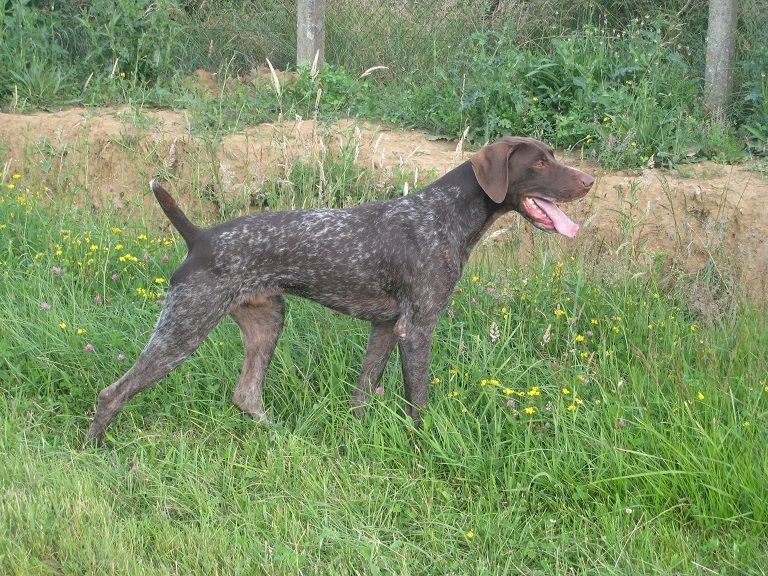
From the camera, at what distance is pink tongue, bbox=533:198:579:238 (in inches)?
204

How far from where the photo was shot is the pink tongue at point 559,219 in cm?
518

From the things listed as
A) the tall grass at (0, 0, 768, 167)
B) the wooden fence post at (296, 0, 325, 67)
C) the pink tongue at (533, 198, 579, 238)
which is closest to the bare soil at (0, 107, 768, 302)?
the tall grass at (0, 0, 768, 167)

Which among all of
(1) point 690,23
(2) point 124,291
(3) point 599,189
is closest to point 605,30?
(1) point 690,23

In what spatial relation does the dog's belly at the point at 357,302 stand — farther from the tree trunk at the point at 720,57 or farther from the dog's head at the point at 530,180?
the tree trunk at the point at 720,57

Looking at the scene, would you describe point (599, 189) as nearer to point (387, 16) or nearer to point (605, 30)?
point (605, 30)

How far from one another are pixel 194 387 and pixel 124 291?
1.09 m

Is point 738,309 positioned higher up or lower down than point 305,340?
higher up

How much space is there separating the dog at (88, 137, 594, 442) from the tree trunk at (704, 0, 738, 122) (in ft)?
12.0

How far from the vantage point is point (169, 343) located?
509 centimetres

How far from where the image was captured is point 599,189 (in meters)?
7.87

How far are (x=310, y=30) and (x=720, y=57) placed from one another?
354 cm

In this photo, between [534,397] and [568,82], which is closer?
[534,397]

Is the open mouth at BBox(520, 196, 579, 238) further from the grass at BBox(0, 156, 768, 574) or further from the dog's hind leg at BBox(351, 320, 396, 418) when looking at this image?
the dog's hind leg at BBox(351, 320, 396, 418)

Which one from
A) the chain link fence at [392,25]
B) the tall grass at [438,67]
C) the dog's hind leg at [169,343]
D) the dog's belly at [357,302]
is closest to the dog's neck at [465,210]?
the dog's belly at [357,302]
